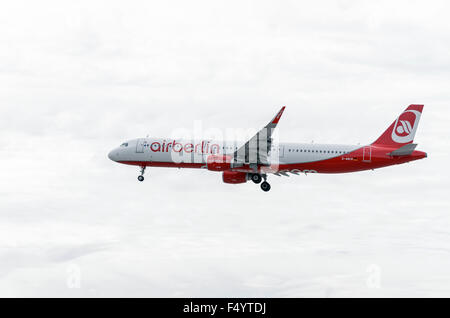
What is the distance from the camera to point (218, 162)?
6762 cm

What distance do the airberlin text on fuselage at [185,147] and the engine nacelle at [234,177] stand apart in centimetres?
330

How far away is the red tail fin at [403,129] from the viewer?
69375 mm

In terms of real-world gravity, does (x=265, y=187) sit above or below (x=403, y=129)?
below

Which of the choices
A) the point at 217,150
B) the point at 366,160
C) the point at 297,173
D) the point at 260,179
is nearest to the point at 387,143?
the point at 366,160

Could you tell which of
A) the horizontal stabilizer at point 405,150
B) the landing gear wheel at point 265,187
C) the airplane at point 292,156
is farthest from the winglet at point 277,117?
the horizontal stabilizer at point 405,150

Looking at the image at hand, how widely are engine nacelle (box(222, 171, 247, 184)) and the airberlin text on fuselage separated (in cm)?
330

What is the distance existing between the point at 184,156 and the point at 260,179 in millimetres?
9254

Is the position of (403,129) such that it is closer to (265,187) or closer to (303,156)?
(303,156)

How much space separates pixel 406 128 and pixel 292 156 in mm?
13354

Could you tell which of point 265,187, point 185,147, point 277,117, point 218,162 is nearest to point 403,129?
point 265,187

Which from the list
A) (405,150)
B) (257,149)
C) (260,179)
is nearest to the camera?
(257,149)

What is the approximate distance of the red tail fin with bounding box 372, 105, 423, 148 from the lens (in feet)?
228

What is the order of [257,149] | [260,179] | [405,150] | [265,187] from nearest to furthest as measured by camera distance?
[257,149]
[405,150]
[260,179]
[265,187]

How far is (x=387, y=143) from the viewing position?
Result: 229 ft
